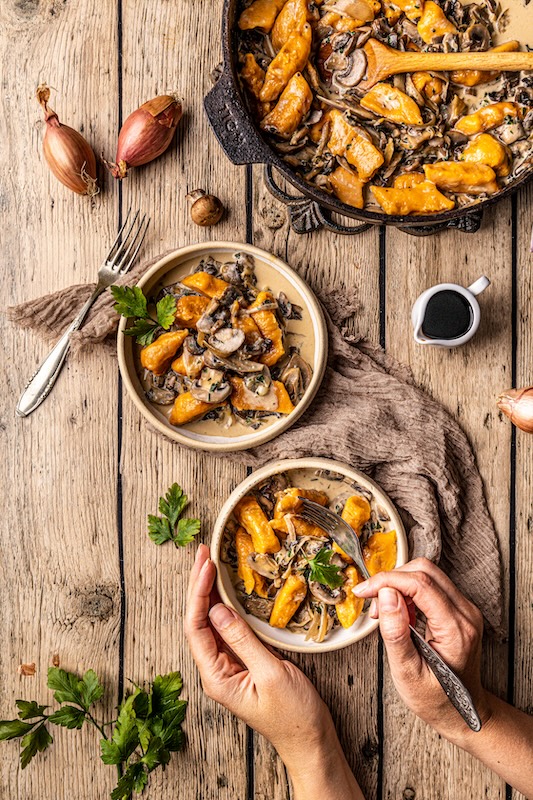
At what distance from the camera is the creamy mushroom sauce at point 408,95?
1633 mm

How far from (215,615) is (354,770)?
0.60 m

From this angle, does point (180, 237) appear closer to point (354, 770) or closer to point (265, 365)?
point (265, 365)

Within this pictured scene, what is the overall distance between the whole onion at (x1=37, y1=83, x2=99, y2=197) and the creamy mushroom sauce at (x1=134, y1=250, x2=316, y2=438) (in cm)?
33

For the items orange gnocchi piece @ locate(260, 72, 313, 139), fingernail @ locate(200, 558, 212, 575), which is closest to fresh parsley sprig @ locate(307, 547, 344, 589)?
fingernail @ locate(200, 558, 212, 575)

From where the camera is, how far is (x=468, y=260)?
1.81m

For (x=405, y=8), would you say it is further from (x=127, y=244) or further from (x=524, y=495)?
(x=524, y=495)

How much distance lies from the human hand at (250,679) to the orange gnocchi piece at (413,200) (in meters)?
0.97

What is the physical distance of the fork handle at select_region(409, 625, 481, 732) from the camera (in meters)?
1.51

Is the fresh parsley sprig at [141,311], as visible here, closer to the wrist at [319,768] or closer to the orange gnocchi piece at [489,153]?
the orange gnocchi piece at [489,153]

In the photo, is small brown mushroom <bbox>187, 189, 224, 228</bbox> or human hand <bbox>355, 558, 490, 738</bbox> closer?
human hand <bbox>355, 558, 490, 738</bbox>

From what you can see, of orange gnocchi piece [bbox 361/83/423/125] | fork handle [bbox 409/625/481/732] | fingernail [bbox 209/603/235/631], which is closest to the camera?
fork handle [bbox 409/625/481/732]

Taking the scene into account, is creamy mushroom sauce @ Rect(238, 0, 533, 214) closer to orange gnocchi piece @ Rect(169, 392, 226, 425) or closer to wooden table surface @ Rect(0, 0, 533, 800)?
wooden table surface @ Rect(0, 0, 533, 800)

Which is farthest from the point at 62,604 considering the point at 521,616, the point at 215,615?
→ the point at 521,616

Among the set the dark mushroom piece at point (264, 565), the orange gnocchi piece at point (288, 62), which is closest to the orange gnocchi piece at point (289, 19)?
the orange gnocchi piece at point (288, 62)
